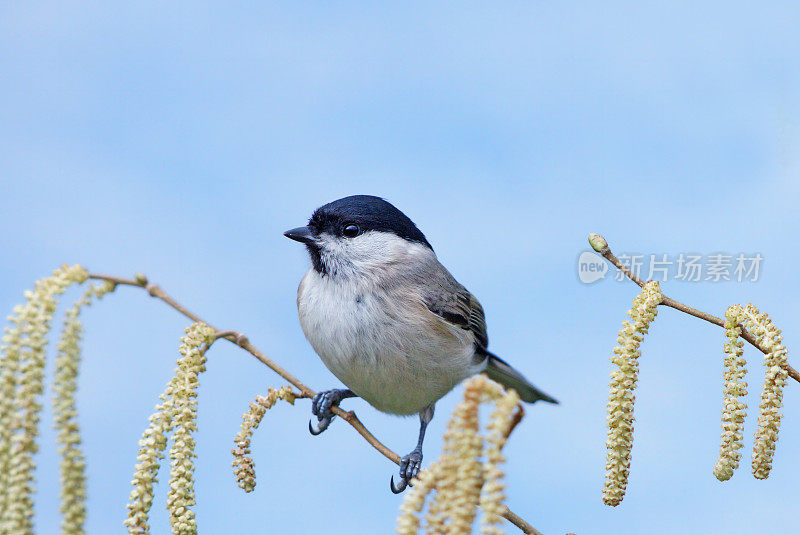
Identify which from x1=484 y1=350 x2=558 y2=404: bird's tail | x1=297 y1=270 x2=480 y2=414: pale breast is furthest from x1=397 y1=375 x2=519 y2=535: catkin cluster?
x1=484 y1=350 x2=558 y2=404: bird's tail

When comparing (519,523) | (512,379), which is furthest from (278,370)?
(512,379)

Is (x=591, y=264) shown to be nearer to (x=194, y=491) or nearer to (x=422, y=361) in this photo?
(x=422, y=361)

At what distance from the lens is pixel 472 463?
4.06 ft

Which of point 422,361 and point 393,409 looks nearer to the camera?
point 422,361

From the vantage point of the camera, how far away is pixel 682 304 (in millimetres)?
2023

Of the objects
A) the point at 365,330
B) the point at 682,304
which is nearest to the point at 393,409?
the point at 365,330

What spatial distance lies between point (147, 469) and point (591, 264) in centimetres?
161

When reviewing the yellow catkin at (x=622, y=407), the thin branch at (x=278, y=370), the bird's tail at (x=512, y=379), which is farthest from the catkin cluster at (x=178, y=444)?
the bird's tail at (x=512, y=379)

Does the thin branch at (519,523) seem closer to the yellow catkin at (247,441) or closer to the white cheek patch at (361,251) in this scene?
the yellow catkin at (247,441)

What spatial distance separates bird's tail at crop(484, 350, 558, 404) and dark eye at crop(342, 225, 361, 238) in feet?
2.75

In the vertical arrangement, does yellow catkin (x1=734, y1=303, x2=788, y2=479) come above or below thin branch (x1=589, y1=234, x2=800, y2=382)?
below

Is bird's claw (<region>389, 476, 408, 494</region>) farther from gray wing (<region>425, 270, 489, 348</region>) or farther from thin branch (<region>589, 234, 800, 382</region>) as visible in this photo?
thin branch (<region>589, 234, 800, 382</region>)

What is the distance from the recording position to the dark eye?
3318 mm

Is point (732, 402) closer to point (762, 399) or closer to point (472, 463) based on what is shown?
point (762, 399)
